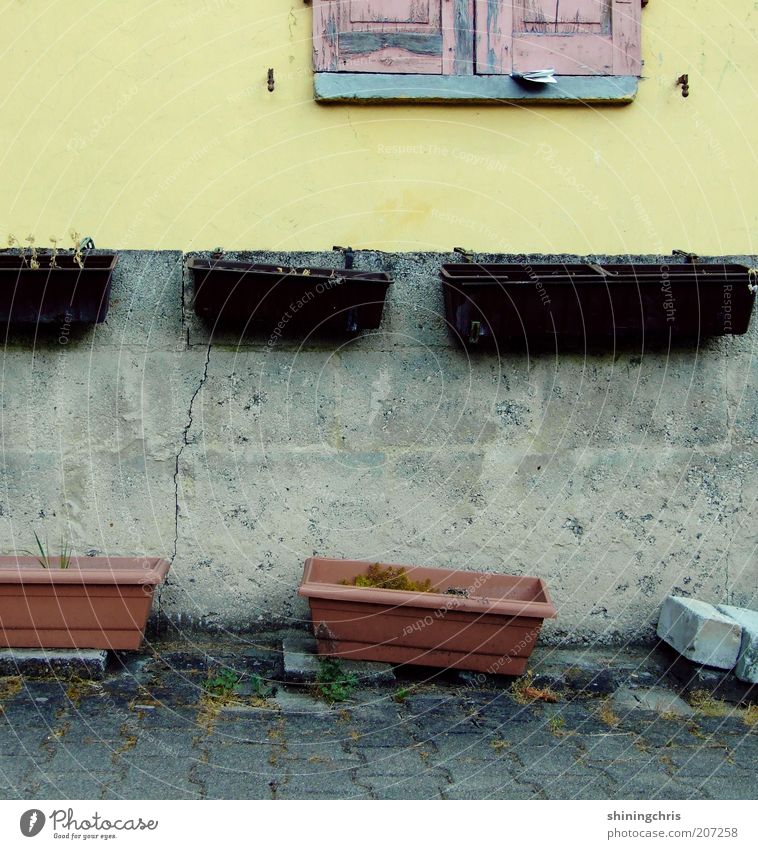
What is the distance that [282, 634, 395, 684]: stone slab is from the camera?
149 inches

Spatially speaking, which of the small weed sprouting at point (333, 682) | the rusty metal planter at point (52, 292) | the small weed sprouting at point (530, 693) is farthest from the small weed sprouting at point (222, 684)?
the rusty metal planter at point (52, 292)

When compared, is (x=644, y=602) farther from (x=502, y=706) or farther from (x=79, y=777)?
(x=79, y=777)

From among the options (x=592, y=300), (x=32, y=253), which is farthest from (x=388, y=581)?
(x=32, y=253)

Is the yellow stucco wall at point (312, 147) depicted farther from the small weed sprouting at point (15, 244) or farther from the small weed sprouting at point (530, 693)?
the small weed sprouting at point (530, 693)

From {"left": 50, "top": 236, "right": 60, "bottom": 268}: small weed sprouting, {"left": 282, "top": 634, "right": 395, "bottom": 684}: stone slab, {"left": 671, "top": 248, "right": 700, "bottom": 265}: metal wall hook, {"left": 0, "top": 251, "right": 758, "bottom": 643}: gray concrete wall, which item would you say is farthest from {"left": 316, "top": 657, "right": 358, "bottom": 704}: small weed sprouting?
{"left": 671, "top": 248, "right": 700, "bottom": 265}: metal wall hook

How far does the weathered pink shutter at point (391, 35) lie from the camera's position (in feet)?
13.7

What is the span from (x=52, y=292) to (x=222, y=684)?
5.15ft

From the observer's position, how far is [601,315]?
409 centimetres

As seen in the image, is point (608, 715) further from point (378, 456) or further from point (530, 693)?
point (378, 456)

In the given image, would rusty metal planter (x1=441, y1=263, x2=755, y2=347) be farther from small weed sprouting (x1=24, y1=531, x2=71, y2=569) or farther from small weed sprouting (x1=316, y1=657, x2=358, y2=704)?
small weed sprouting (x1=24, y1=531, x2=71, y2=569)

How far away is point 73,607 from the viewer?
3793 millimetres

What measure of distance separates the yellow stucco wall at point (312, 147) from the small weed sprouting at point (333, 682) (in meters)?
1.66

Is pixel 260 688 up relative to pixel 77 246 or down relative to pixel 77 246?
down

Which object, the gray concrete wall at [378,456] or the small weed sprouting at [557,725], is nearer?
the small weed sprouting at [557,725]
